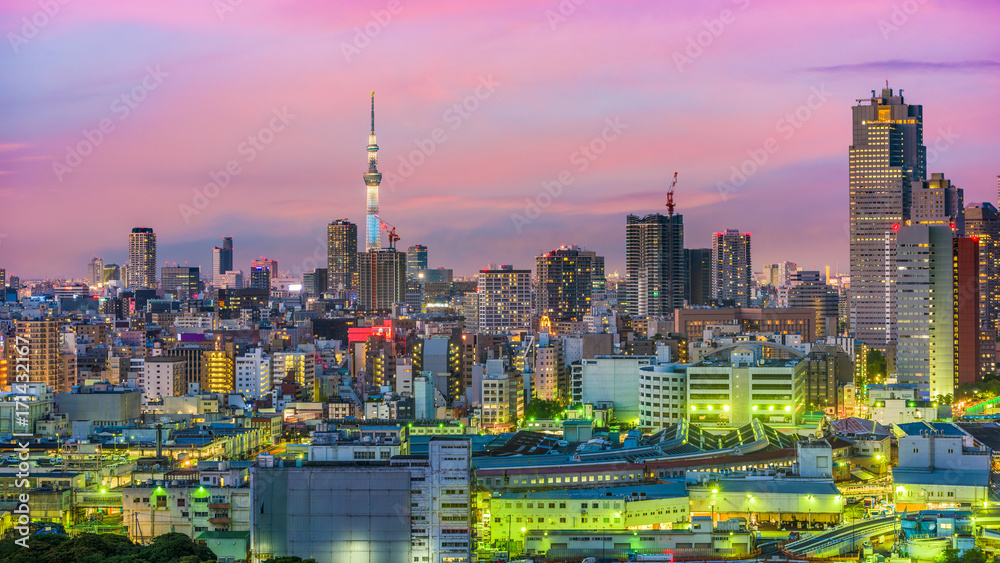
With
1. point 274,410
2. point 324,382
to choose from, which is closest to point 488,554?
point 274,410

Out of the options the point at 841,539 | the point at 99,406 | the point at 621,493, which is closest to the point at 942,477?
the point at 841,539

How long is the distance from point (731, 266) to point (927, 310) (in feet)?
245

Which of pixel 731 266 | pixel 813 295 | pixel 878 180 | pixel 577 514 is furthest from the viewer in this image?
pixel 731 266

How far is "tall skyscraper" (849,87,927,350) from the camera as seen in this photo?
94.1 m

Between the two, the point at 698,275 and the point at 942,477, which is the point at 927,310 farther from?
the point at 698,275

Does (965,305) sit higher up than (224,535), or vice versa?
(965,305)

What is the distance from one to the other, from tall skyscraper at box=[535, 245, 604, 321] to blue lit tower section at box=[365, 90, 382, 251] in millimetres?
27075

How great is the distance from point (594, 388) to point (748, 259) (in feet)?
266

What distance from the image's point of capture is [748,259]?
130875mm

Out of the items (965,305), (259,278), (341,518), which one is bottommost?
(341,518)

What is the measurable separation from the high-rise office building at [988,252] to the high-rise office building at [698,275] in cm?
3227

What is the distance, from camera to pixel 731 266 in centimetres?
12912

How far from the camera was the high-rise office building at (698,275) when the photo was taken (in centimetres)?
11700

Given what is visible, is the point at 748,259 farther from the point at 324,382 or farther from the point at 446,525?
the point at 446,525
